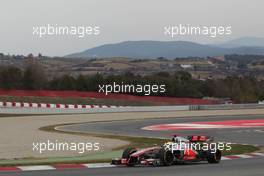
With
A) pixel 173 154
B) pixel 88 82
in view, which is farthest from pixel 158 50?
pixel 173 154

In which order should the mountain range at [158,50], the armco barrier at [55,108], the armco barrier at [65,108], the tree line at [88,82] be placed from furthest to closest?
the mountain range at [158,50] < the tree line at [88,82] < the armco barrier at [65,108] < the armco barrier at [55,108]

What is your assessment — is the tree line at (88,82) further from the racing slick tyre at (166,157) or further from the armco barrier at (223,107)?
the racing slick tyre at (166,157)

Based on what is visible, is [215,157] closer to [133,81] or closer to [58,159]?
[58,159]

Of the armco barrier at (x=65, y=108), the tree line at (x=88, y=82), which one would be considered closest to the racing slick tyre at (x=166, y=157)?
the armco barrier at (x=65, y=108)

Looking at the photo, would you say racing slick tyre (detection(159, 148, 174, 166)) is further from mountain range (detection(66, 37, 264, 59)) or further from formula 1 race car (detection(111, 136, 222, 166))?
mountain range (detection(66, 37, 264, 59))

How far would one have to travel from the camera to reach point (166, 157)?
53.6 feet

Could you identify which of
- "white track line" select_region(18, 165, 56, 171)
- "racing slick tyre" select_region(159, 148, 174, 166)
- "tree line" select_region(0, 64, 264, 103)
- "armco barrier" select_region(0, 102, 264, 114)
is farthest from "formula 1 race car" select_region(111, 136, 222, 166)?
"tree line" select_region(0, 64, 264, 103)

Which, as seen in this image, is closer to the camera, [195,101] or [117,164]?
[117,164]

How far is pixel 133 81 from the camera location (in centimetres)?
5484

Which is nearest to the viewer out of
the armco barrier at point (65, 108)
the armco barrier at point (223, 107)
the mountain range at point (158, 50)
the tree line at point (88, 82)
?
the armco barrier at point (65, 108)

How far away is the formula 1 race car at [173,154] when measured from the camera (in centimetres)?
1614

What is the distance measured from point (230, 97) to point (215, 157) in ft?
187

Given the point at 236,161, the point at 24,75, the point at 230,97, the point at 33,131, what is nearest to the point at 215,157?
the point at 236,161

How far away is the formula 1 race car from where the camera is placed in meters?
16.1
